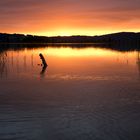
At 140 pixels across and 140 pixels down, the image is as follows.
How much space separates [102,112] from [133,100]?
6.19ft

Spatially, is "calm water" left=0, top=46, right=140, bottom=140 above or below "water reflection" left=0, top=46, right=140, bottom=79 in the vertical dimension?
below

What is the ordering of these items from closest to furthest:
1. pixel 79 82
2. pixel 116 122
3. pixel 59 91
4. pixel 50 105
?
pixel 116 122 < pixel 50 105 < pixel 59 91 < pixel 79 82

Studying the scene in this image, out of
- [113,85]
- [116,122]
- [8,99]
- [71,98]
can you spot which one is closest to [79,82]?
[113,85]

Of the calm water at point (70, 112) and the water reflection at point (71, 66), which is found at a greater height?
the water reflection at point (71, 66)

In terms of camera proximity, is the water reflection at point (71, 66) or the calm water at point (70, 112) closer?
the calm water at point (70, 112)

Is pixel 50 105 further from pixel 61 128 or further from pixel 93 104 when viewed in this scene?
pixel 61 128

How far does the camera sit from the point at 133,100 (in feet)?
30.2

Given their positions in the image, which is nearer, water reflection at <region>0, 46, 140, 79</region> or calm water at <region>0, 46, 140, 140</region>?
calm water at <region>0, 46, 140, 140</region>

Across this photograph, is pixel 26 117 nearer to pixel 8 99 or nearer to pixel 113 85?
pixel 8 99

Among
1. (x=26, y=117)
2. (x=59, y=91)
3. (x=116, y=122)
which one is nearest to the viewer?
(x=116, y=122)

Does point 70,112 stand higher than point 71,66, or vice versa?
point 71,66

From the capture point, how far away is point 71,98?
969 centimetres

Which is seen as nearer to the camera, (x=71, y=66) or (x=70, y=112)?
(x=70, y=112)

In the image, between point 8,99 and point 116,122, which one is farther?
point 8,99
